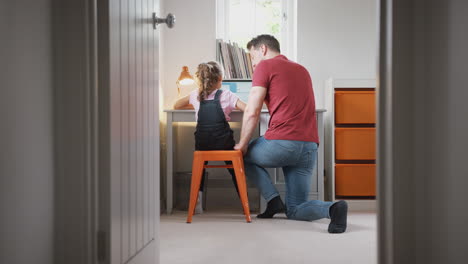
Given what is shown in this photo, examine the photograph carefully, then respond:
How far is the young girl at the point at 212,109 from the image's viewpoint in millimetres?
3189

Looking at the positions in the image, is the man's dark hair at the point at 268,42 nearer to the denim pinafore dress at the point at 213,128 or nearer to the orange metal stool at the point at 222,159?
the denim pinafore dress at the point at 213,128

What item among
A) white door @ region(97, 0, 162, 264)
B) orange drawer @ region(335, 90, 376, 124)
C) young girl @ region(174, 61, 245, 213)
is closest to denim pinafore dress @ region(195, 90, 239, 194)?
young girl @ region(174, 61, 245, 213)

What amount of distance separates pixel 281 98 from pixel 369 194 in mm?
1099

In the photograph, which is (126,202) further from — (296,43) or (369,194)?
(296,43)

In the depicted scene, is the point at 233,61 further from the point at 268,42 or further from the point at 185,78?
the point at 268,42

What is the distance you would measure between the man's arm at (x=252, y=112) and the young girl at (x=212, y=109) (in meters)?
0.16

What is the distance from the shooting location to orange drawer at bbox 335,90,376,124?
11.7 feet
